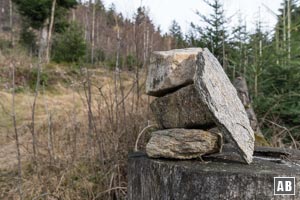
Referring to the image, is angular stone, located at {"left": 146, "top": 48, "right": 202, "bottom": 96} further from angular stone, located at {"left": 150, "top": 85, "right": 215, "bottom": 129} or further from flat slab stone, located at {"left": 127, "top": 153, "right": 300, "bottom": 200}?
flat slab stone, located at {"left": 127, "top": 153, "right": 300, "bottom": 200}

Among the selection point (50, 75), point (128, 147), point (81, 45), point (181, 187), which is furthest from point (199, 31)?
point (81, 45)

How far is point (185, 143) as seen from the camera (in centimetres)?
165

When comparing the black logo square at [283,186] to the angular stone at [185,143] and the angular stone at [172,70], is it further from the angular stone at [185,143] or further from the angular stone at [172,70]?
the angular stone at [172,70]

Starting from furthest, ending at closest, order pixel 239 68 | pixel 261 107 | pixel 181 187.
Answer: pixel 239 68, pixel 261 107, pixel 181 187

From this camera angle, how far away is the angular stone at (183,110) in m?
1.66

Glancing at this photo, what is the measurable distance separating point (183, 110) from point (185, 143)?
0.17 metres

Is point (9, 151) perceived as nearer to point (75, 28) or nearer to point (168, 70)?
point (168, 70)

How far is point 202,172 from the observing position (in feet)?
4.93

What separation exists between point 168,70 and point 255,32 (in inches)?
111

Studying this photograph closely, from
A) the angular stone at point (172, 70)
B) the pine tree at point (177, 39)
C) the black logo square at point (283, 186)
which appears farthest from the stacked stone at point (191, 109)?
the pine tree at point (177, 39)

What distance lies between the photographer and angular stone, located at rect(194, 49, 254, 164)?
60.4 inches

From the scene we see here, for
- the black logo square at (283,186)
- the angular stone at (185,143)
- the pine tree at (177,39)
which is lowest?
the black logo square at (283,186)

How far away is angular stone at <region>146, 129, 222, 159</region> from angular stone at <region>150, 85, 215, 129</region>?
56 mm

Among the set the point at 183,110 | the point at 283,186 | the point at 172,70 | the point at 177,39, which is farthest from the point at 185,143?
the point at 177,39
